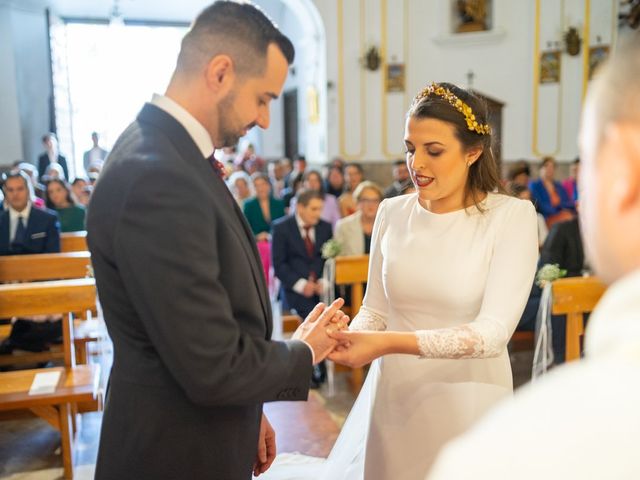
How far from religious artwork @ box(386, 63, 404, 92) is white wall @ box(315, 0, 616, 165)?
99mm

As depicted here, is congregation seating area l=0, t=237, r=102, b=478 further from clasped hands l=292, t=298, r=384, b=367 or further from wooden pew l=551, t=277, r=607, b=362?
wooden pew l=551, t=277, r=607, b=362

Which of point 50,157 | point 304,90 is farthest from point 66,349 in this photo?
point 304,90

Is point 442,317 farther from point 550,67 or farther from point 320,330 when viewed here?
point 550,67

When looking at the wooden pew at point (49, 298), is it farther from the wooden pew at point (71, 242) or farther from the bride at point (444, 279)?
the wooden pew at point (71, 242)

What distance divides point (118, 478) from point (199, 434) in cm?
20

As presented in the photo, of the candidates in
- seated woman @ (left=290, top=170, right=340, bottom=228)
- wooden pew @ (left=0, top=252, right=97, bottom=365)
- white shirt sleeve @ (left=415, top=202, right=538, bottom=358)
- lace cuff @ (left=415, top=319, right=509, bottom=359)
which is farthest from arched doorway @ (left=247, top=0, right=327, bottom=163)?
lace cuff @ (left=415, top=319, right=509, bottom=359)

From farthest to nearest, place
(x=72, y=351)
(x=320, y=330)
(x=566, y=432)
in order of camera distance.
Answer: (x=72, y=351) → (x=320, y=330) → (x=566, y=432)

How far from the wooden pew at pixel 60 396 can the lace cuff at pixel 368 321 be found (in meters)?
1.69

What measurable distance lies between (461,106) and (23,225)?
4766 millimetres

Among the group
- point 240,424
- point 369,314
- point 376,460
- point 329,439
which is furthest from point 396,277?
point 329,439

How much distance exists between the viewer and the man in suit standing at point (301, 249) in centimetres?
519

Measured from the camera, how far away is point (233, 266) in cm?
135

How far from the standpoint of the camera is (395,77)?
11945 millimetres

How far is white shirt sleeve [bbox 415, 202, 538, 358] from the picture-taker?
185 cm
